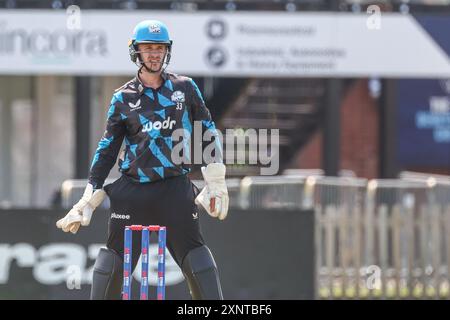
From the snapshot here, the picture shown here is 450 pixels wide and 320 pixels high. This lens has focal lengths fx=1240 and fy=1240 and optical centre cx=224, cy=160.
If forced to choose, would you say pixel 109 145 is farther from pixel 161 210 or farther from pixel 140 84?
pixel 161 210

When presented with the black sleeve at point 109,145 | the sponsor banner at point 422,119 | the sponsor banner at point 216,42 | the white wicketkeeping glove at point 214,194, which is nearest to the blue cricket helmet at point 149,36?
the black sleeve at point 109,145

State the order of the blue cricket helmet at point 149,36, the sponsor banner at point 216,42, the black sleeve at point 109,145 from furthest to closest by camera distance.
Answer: the sponsor banner at point 216,42 → the black sleeve at point 109,145 → the blue cricket helmet at point 149,36

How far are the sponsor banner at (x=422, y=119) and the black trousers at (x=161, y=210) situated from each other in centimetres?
1428

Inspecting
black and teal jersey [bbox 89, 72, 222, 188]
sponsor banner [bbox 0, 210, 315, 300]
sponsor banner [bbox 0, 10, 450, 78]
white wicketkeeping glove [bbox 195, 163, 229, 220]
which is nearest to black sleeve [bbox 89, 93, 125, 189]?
black and teal jersey [bbox 89, 72, 222, 188]

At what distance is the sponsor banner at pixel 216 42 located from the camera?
16.0 m

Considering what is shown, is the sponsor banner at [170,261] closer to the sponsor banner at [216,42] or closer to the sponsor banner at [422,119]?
the sponsor banner at [216,42]

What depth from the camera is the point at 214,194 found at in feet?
26.7

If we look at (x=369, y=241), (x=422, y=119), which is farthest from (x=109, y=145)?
(x=422, y=119)

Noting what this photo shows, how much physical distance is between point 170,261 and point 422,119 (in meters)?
10.4

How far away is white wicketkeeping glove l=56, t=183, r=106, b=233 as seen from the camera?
812 centimetres

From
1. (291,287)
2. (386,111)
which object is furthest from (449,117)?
(291,287)

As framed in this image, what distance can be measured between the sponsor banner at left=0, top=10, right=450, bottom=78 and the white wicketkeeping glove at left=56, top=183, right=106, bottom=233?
310 inches

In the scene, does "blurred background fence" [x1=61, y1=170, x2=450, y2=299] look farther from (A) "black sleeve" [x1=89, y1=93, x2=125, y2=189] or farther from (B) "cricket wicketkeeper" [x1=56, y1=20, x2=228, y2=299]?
(B) "cricket wicketkeeper" [x1=56, y1=20, x2=228, y2=299]
